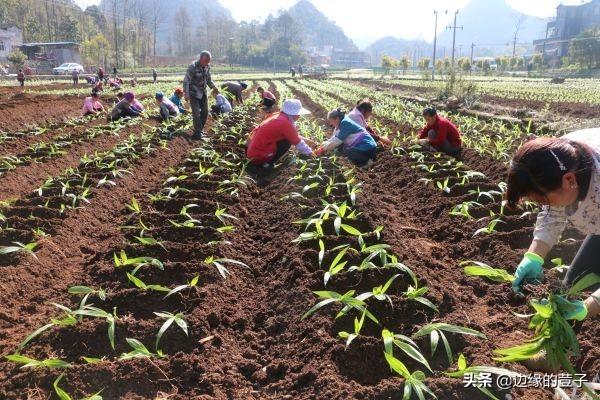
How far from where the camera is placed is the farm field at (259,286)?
2.53 metres

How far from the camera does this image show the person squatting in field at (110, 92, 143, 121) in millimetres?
11586

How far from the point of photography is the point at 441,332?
2.62 m

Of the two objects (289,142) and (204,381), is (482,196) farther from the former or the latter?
(204,381)

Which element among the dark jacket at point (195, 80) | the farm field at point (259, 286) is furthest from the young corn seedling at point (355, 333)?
the dark jacket at point (195, 80)

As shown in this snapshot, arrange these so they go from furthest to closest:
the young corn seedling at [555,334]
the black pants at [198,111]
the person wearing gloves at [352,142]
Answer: the black pants at [198,111]
the person wearing gloves at [352,142]
the young corn seedling at [555,334]

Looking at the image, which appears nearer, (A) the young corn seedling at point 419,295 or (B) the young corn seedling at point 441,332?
(B) the young corn seedling at point 441,332

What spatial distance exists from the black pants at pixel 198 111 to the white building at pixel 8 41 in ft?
183

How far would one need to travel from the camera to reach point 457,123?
11133 mm

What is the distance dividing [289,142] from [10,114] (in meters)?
9.49

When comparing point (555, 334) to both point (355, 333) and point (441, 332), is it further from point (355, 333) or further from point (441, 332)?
point (355, 333)

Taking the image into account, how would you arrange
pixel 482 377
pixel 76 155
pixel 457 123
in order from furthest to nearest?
pixel 457 123, pixel 76 155, pixel 482 377

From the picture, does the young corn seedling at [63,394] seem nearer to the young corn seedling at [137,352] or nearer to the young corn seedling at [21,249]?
the young corn seedling at [137,352]

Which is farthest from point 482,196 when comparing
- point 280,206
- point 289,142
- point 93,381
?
point 93,381

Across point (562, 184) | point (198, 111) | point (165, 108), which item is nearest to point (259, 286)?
point (562, 184)
